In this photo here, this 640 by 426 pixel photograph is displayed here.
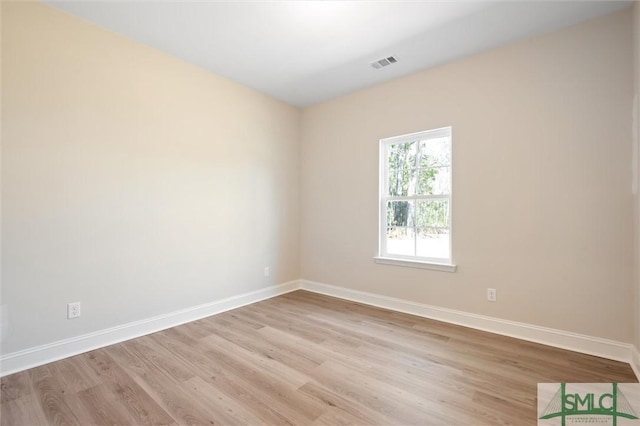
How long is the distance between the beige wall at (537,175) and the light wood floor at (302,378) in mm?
429

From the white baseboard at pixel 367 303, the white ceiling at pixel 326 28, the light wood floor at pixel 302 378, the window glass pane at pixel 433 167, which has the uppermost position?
the white ceiling at pixel 326 28

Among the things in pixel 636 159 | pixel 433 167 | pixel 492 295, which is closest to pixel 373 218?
pixel 433 167

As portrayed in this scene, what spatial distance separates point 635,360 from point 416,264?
5.73 ft

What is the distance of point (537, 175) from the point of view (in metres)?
2.61

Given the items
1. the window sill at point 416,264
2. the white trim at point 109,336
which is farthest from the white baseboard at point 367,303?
the window sill at point 416,264

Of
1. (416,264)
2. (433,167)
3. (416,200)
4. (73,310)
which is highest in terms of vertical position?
(433,167)

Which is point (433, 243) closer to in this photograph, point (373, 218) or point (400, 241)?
point (400, 241)

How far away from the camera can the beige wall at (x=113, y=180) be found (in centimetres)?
217

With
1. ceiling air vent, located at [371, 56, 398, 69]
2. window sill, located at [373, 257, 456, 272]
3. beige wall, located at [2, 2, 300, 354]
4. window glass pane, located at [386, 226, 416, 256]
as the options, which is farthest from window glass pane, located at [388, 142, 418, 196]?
beige wall, located at [2, 2, 300, 354]

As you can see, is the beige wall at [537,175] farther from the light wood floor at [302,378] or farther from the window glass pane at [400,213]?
the window glass pane at [400,213]

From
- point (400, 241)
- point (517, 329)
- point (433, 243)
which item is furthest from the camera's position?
point (400, 241)

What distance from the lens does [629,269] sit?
2246mm

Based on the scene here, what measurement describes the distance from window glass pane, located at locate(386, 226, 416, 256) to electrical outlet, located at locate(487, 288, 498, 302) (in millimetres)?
845

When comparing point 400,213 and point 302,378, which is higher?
point 400,213
